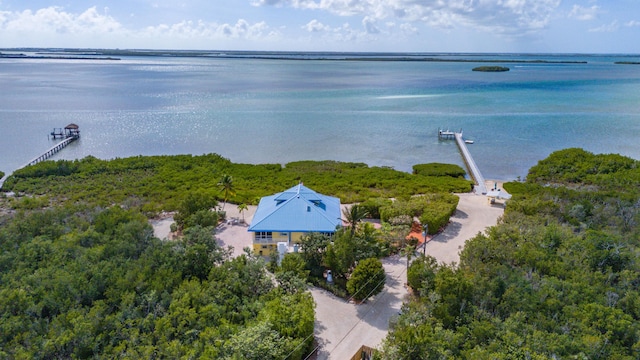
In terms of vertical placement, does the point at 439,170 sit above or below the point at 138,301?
below

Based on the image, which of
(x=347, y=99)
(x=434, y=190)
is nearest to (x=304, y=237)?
(x=434, y=190)

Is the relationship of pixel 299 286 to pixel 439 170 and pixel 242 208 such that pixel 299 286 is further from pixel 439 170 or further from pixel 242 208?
pixel 439 170

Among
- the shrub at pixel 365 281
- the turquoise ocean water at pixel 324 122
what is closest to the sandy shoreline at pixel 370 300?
the shrub at pixel 365 281

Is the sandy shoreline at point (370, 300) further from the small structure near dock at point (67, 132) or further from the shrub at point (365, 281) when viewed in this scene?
the small structure near dock at point (67, 132)

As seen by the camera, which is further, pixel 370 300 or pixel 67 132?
pixel 67 132

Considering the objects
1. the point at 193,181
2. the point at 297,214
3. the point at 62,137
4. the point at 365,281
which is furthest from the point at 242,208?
the point at 62,137

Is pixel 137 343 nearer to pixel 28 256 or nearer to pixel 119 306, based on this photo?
pixel 119 306

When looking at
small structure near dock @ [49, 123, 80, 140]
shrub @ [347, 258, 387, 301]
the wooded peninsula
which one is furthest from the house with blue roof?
small structure near dock @ [49, 123, 80, 140]
